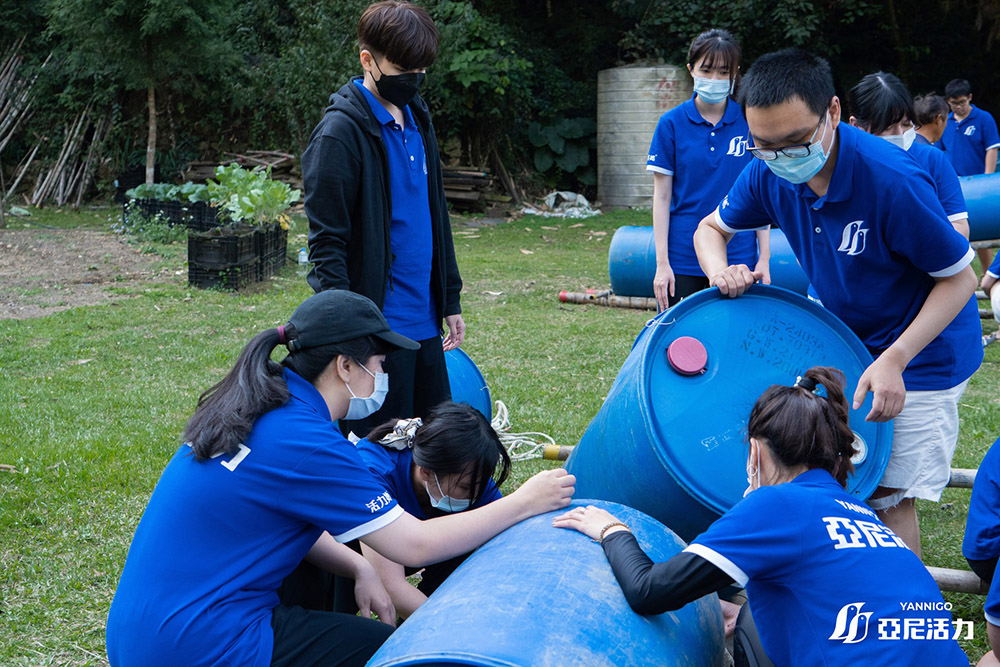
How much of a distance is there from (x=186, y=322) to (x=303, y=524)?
5.71 metres

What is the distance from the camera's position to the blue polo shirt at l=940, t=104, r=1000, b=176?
9008mm

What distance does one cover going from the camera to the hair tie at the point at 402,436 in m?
2.74

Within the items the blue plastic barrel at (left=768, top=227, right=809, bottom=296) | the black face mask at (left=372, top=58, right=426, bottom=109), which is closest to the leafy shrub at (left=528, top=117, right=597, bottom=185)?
the blue plastic barrel at (left=768, top=227, right=809, bottom=296)

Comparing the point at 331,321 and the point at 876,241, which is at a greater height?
the point at 876,241

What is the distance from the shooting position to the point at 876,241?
2.57 metres

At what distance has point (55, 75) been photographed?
1744cm

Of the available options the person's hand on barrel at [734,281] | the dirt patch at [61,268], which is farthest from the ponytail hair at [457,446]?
the dirt patch at [61,268]

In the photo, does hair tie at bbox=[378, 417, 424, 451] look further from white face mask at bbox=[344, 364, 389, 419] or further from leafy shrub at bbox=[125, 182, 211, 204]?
leafy shrub at bbox=[125, 182, 211, 204]

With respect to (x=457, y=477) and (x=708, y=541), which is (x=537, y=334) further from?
(x=708, y=541)

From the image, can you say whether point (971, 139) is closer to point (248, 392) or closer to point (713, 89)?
point (713, 89)

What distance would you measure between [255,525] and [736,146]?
2.97 meters

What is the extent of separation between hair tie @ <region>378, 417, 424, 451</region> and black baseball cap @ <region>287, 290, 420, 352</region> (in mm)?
530

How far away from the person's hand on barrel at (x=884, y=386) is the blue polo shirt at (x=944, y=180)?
2.46ft

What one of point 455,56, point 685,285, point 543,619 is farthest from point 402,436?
point 455,56
